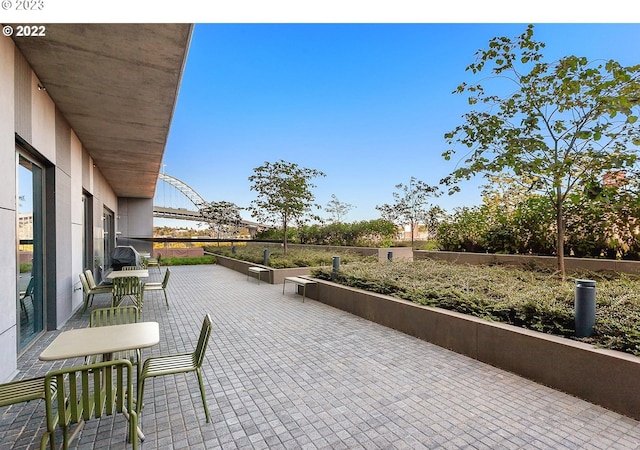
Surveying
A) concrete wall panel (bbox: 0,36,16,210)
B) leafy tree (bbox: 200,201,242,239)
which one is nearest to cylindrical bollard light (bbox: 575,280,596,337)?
concrete wall panel (bbox: 0,36,16,210)

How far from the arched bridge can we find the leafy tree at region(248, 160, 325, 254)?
5.19 m

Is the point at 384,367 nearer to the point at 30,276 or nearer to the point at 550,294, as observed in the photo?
the point at 550,294

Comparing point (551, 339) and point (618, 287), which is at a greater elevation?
point (618, 287)

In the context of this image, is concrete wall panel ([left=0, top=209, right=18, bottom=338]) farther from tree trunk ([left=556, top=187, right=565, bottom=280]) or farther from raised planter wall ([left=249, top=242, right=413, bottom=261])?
raised planter wall ([left=249, top=242, right=413, bottom=261])

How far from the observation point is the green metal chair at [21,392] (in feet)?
7.00

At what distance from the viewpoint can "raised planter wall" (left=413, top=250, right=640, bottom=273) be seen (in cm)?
639

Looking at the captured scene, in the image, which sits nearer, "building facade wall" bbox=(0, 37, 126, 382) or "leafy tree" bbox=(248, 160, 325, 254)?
"building facade wall" bbox=(0, 37, 126, 382)

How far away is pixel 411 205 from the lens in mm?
16125

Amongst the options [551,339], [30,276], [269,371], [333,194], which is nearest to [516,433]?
[551,339]

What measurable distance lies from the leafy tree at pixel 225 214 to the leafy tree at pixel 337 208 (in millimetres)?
6318

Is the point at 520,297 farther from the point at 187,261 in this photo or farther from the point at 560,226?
the point at 187,261

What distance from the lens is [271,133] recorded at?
24266mm

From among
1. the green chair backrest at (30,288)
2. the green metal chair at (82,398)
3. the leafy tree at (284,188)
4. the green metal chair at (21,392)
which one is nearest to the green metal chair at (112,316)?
Answer: the green metal chair at (21,392)

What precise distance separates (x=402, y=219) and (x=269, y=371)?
1382cm
